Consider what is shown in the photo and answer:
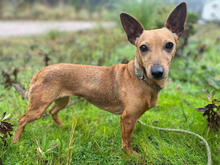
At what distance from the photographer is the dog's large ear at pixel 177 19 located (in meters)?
2.60

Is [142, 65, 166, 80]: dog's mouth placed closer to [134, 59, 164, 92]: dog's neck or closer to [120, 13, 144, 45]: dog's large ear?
[134, 59, 164, 92]: dog's neck

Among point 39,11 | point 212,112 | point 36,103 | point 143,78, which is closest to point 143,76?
point 143,78

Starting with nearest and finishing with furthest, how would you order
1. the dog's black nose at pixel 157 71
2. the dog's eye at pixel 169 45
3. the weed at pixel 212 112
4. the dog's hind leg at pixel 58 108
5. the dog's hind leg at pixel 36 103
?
the dog's black nose at pixel 157 71, the dog's eye at pixel 169 45, the weed at pixel 212 112, the dog's hind leg at pixel 36 103, the dog's hind leg at pixel 58 108

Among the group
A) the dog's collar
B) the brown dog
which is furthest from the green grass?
the dog's collar

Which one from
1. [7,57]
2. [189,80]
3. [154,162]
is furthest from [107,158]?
[7,57]

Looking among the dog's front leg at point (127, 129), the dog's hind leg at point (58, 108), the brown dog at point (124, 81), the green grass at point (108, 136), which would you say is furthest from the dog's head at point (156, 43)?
the dog's hind leg at point (58, 108)

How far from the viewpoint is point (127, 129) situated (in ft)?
8.76

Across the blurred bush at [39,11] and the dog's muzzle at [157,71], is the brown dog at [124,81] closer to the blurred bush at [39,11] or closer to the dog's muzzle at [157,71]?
the dog's muzzle at [157,71]

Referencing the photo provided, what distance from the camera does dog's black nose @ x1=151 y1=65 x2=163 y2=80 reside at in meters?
2.12

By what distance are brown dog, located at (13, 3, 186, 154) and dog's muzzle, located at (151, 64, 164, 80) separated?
131 millimetres

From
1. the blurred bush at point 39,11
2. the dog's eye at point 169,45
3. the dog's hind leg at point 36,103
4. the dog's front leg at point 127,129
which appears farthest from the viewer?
the blurred bush at point 39,11

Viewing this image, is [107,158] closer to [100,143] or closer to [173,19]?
[100,143]

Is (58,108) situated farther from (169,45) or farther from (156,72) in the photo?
(169,45)

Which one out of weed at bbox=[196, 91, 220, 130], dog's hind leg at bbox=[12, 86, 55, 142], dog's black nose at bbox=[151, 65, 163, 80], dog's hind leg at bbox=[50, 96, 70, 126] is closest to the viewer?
dog's black nose at bbox=[151, 65, 163, 80]
